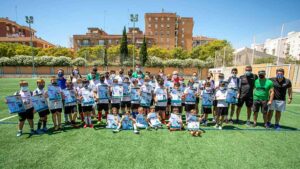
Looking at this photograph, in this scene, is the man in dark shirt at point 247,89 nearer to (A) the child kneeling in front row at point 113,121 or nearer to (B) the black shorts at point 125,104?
(B) the black shorts at point 125,104

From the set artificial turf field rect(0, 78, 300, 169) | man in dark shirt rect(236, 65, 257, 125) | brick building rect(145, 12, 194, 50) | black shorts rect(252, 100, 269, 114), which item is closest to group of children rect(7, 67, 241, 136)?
man in dark shirt rect(236, 65, 257, 125)

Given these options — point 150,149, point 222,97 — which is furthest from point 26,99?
point 222,97

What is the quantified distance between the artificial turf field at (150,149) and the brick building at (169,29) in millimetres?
87091

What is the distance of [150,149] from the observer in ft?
16.6

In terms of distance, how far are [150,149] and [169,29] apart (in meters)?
90.7

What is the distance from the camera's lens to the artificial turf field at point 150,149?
4355 millimetres

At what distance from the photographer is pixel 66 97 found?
6703 millimetres

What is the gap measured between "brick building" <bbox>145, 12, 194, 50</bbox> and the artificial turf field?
286ft

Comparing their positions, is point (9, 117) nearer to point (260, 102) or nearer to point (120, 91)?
point (120, 91)

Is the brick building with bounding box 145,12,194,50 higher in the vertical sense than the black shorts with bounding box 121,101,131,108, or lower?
higher

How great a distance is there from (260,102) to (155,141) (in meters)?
4.71

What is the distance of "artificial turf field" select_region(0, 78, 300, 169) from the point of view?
4355mm

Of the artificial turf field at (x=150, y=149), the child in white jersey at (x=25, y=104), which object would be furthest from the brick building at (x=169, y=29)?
the artificial turf field at (x=150, y=149)

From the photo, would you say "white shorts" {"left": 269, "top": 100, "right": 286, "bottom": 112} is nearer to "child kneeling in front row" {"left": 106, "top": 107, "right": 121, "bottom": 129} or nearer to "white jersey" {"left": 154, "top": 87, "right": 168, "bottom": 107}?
"white jersey" {"left": 154, "top": 87, "right": 168, "bottom": 107}
